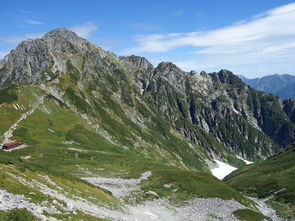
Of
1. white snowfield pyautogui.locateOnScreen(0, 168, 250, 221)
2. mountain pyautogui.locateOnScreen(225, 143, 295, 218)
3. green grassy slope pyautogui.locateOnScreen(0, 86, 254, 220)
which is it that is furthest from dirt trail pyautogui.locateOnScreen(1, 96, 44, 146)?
mountain pyautogui.locateOnScreen(225, 143, 295, 218)

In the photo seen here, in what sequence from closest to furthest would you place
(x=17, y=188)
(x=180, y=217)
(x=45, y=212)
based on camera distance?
1. (x=45, y=212)
2. (x=17, y=188)
3. (x=180, y=217)

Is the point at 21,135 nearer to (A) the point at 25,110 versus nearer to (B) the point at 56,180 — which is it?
(A) the point at 25,110

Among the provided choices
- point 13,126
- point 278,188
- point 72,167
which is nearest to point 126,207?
point 72,167

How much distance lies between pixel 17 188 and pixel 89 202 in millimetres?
13297

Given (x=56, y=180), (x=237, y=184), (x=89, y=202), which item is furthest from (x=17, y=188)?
(x=237, y=184)

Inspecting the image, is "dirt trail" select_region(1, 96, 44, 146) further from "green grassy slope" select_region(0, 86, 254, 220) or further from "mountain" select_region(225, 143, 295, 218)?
"mountain" select_region(225, 143, 295, 218)

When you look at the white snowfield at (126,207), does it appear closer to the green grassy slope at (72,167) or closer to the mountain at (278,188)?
the green grassy slope at (72,167)

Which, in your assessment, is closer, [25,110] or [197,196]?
[197,196]

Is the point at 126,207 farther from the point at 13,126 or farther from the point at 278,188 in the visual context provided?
the point at 13,126

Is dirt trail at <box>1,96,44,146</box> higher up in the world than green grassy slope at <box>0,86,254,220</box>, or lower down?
higher up

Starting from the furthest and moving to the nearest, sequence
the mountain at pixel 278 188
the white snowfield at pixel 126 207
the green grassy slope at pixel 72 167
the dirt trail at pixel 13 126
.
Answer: the dirt trail at pixel 13 126 < the mountain at pixel 278 188 < the green grassy slope at pixel 72 167 < the white snowfield at pixel 126 207

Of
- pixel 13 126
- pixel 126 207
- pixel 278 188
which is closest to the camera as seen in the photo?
pixel 126 207

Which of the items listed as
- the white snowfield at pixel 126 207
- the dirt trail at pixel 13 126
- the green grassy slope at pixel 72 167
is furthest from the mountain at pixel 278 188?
the dirt trail at pixel 13 126

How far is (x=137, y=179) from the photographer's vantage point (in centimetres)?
9162
